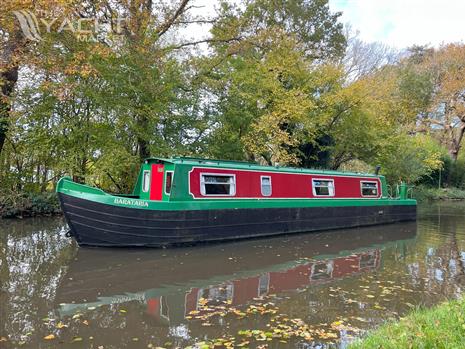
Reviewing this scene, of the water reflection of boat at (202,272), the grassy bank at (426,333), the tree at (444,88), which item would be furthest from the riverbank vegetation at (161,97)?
the tree at (444,88)

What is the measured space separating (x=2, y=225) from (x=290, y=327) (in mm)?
10469

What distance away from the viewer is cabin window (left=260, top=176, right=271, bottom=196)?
11770 mm

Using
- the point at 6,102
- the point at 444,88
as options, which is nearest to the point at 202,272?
the point at 6,102

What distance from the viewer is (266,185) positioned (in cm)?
1188

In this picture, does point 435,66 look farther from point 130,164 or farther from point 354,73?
point 130,164

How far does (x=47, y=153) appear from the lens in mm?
14172

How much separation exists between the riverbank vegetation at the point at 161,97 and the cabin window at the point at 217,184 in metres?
Result: 3.41

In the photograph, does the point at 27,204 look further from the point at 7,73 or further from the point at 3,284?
the point at 3,284

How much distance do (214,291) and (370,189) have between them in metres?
10.5

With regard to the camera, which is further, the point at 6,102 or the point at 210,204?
the point at 6,102

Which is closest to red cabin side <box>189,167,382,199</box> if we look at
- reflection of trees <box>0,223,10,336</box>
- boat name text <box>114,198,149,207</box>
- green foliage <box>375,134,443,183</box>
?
boat name text <box>114,198,149,207</box>

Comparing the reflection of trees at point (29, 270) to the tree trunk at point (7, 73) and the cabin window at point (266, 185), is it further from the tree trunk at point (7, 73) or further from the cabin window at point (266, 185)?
the cabin window at point (266, 185)

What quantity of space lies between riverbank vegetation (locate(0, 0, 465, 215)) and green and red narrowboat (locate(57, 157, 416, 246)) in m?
2.87

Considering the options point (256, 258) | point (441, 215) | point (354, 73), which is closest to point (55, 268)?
point (256, 258)
